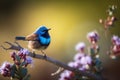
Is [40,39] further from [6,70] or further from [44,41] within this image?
[6,70]

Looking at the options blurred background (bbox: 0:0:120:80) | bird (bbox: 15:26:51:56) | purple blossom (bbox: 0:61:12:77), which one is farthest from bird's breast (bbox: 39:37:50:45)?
blurred background (bbox: 0:0:120:80)

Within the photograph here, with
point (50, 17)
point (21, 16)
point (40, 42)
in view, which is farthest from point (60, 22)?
point (40, 42)

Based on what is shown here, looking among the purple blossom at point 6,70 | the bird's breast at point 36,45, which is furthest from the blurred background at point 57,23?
the purple blossom at point 6,70

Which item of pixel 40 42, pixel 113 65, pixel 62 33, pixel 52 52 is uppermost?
pixel 62 33

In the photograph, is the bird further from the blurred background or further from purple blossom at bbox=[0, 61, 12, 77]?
the blurred background

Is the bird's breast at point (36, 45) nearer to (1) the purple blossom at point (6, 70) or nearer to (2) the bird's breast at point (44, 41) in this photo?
(2) the bird's breast at point (44, 41)

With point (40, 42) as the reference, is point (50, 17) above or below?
above

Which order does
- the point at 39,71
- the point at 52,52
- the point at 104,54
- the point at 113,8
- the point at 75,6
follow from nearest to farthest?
1. the point at 113,8
2. the point at 104,54
3. the point at 39,71
4. the point at 52,52
5. the point at 75,6

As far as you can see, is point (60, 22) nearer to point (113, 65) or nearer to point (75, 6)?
point (75, 6)

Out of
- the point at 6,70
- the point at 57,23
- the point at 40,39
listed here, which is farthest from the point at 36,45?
the point at 57,23
